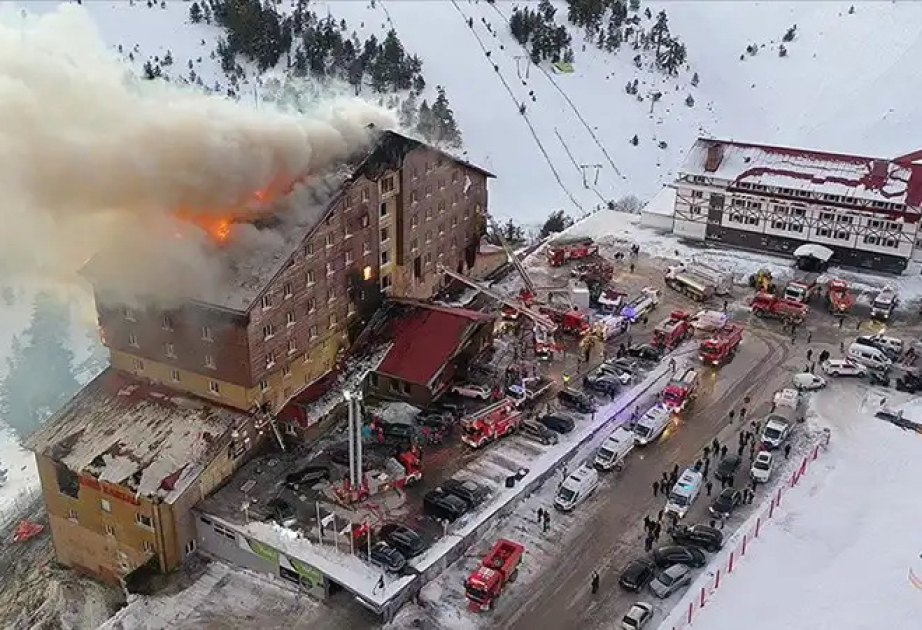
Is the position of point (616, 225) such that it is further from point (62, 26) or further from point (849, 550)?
point (62, 26)

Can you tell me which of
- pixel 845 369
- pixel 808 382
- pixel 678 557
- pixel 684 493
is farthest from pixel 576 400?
pixel 845 369

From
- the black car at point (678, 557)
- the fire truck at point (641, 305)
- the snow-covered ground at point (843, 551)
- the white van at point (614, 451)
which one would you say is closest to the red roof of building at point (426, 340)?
the white van at point (614, 451)

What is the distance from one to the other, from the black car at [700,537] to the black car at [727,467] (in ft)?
12.8

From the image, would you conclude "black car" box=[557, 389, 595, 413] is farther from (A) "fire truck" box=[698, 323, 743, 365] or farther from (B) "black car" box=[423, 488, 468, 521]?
(B) "black car" box=[423, 488, 468, 521]

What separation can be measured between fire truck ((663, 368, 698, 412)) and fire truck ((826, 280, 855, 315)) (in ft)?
49.2

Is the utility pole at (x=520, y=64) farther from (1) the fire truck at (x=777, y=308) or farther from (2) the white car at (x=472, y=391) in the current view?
(2) the white car at (x=472, y=391)

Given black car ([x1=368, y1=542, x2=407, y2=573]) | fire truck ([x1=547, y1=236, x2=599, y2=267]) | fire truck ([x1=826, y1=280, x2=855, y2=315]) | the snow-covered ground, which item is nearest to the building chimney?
fire truck ([x1=547, y1=236, x2=599, y2=267])

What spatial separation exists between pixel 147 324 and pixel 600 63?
272 feet

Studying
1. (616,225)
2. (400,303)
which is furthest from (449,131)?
(400,303)

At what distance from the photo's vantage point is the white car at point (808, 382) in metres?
50.2

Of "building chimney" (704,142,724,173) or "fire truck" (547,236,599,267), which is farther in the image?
"building chimney" (704,142,724,173)

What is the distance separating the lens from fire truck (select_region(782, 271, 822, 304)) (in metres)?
60.2

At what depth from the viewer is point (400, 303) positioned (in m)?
50.8

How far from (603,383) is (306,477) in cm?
1617
